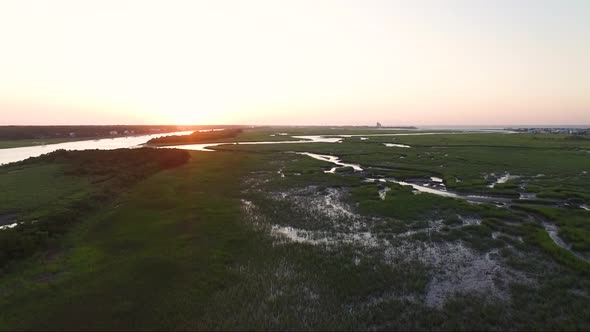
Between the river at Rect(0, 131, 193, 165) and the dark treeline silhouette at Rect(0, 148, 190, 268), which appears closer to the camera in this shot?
the dark treeline silhouette at Rect(0, 148, 190, 268)

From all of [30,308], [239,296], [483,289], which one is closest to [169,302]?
[239,296]

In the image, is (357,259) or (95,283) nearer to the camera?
(95,283)

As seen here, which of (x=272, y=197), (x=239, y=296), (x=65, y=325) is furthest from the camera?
(x=272, y=197)

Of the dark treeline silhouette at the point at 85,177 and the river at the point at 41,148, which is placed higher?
the river at the point at 41,148

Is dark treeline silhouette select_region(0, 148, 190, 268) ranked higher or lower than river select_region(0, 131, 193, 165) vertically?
lower

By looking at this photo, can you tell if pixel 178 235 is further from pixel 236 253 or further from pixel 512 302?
pixel 512 302

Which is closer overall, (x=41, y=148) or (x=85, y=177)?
(x=85, y=177)

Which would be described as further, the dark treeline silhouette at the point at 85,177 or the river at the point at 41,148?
the river at the point at 41,148

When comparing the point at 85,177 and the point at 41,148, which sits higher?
the point at 41,148
